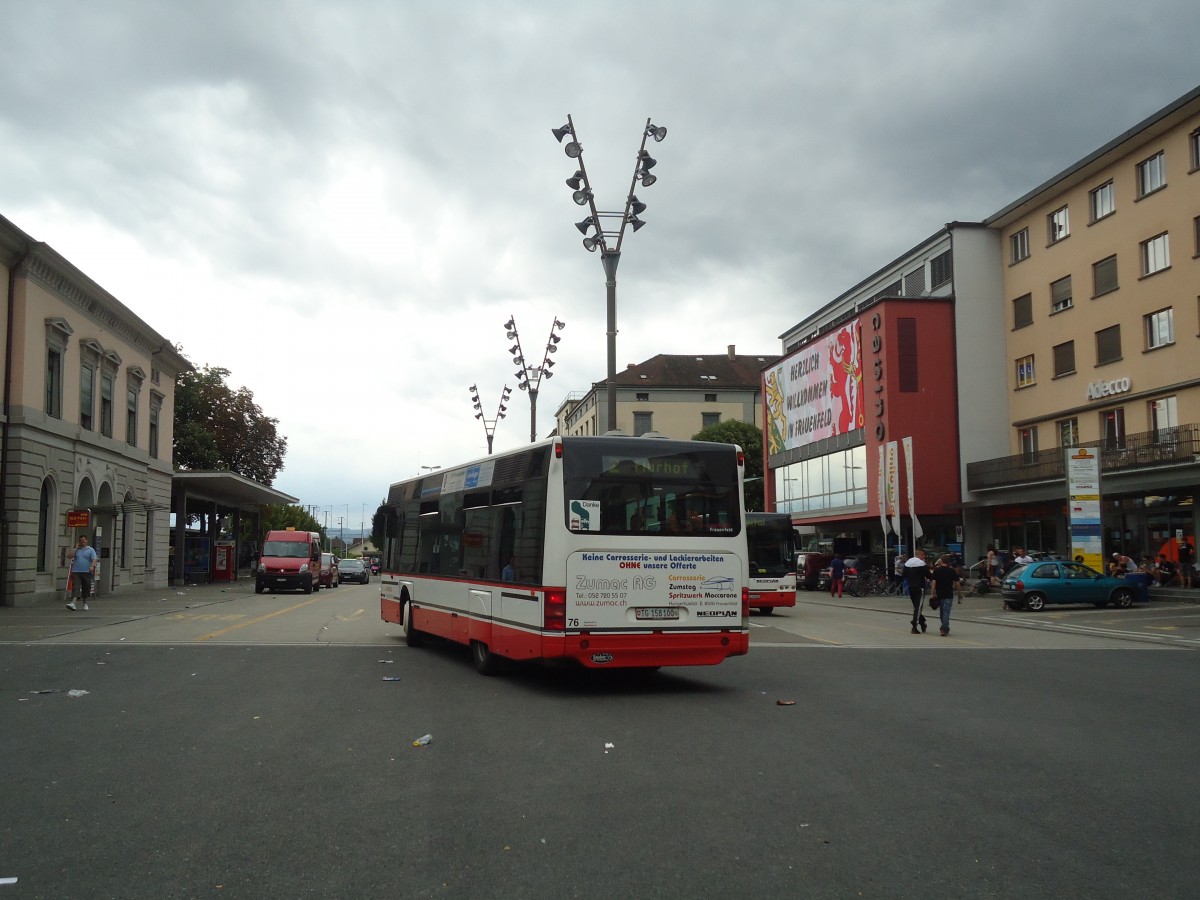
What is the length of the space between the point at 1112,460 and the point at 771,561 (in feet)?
51.3

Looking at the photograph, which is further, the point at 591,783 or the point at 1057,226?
the point at 1057,226

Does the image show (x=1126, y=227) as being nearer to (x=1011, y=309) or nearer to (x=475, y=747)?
(x=1011, y=309)

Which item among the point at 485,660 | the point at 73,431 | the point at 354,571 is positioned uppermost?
the point at 73,431

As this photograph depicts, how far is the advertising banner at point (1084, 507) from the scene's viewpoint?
3009 centimetres

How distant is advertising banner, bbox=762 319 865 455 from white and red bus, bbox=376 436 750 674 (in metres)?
39.1

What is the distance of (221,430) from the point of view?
206 ft

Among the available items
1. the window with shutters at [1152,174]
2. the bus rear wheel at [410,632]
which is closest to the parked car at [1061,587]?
the window with shutters at [1152,174]

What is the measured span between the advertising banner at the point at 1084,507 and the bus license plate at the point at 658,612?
2191 cm

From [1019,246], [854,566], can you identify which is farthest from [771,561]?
[1019,246]

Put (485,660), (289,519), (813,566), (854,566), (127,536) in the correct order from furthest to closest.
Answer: (289,519), (813,566), (854,566), (127,536), (485,660)

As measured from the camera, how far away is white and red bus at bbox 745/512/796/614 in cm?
2877

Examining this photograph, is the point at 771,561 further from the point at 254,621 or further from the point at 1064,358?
the point at 1064,358

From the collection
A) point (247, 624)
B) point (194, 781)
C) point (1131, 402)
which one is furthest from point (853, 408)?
point (194, 781)

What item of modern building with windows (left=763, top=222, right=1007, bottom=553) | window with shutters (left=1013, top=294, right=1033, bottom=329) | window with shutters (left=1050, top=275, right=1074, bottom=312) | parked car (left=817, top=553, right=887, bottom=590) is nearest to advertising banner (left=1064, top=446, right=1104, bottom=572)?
parked car (left=817, top=553, right=887, bottom=590)
